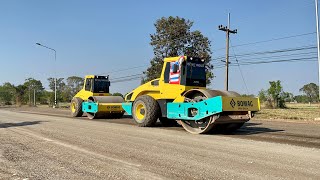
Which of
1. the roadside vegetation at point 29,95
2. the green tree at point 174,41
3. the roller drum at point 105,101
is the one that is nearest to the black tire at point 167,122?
the roller drum at point 105,101

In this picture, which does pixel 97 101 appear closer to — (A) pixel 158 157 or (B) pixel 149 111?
(B) pixel 149 111

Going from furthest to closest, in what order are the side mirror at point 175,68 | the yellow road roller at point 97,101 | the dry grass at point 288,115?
the dry grass at point 288,115
the yellow road roller at point 97,101
the side mirror at point 175,68

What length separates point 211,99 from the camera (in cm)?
1151

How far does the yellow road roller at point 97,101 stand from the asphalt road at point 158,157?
977 cm

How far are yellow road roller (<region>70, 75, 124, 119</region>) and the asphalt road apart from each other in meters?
9.77

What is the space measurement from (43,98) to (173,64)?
3162 inches

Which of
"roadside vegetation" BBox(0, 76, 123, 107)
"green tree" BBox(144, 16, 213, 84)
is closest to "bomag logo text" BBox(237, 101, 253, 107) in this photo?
"green tree" BBox(144, 16, 213, 84)

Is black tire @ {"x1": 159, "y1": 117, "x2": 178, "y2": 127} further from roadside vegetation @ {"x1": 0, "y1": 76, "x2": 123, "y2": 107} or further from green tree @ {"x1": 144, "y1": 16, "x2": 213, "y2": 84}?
roadside vegetation @ {"x1": 0, "y1": 76, "x2": 123, "y2": 107}

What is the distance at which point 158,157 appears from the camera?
750 cm

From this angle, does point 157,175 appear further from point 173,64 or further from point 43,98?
point 43,98

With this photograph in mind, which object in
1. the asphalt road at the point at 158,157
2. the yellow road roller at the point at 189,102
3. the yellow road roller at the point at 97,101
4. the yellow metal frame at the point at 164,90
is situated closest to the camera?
the asphalt road at the point at 158,157

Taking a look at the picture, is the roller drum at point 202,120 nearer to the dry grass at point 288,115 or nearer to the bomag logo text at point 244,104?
the bomag logo text at point 244,104

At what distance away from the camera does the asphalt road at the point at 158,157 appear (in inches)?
239

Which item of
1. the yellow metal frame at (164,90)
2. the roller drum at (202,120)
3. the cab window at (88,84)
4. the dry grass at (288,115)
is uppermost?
the cab window at (88,84)
